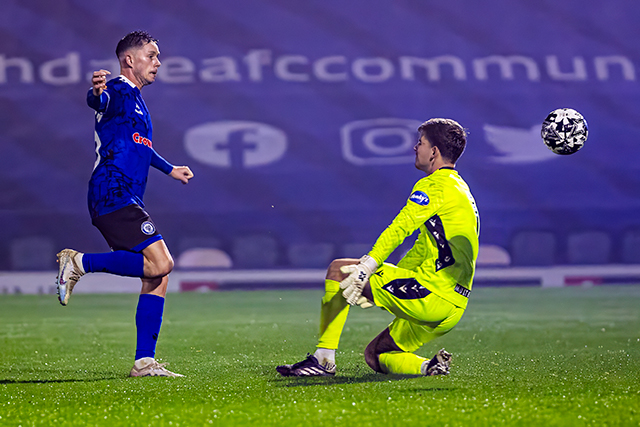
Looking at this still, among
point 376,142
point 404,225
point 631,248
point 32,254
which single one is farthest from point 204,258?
point 404,225

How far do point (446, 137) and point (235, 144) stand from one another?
11976mm

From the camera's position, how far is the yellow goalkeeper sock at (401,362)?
396cm

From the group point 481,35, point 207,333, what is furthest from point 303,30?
point 207,333

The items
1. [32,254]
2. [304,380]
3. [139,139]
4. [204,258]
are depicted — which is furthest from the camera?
[204,258]

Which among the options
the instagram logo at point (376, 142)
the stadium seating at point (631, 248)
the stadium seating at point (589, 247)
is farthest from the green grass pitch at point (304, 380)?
the instagram logo at point (376, 142)

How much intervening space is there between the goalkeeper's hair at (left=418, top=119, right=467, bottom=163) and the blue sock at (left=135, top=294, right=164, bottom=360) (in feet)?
5.53

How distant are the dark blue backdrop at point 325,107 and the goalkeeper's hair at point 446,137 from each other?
11.4 meters

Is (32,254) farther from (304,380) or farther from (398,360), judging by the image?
(398,360)

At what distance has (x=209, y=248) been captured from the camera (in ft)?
49.3

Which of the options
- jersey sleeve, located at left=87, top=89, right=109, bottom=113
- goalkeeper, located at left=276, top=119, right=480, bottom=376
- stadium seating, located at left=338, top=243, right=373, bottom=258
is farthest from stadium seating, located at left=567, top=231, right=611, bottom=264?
jersey sleeve, located at left=87, top=89, right=109, bottom=113

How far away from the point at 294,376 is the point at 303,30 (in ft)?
41.6

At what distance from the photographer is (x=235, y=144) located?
15.6 meters

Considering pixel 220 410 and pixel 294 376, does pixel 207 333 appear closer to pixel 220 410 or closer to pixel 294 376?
pixel 294 376

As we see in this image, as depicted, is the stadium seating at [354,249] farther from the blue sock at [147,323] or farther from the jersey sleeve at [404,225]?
the jersey sleeve at [404,225]
